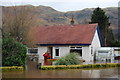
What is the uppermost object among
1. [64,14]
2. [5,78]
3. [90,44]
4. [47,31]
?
[64,14]

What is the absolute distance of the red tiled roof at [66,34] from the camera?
2725cm

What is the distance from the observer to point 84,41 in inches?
1046

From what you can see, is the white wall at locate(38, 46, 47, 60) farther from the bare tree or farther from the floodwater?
the floodwater

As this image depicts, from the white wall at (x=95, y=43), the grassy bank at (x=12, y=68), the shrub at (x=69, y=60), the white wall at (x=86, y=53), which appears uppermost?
the white wall at (x=95, y=43)

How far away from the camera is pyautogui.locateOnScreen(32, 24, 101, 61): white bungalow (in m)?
26.6

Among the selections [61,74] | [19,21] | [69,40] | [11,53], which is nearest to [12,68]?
[11,53]

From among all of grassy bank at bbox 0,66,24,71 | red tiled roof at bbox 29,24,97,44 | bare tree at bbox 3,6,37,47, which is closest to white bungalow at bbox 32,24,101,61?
red tiled roof at bbox 29,24,97,44

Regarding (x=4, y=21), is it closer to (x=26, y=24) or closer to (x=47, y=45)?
(x=26, y=24)

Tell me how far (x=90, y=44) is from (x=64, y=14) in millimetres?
126941

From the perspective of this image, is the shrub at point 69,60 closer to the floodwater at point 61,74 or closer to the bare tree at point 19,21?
the floodwater at point 61,74

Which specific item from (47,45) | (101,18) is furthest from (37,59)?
(101,18)

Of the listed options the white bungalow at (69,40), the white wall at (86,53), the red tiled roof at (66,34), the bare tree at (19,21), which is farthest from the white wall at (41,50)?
the white wall at (86,53)

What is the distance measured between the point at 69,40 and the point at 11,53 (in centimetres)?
1012

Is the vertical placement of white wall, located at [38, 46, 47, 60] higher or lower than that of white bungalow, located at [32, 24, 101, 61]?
lower
